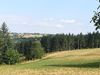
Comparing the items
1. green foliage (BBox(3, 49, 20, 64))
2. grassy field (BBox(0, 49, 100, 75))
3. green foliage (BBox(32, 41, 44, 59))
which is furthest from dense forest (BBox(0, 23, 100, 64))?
grassy field (BBox(0, 49, 100, 75))

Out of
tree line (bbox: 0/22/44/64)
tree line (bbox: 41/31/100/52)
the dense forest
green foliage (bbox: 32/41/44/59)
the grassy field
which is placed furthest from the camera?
tree line (bbox: 41/31/100/52)

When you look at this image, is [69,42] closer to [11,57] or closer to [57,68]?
[11,57]

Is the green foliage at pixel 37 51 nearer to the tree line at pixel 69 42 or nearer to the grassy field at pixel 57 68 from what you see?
the tree line at pixel 69 42

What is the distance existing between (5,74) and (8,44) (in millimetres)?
83531

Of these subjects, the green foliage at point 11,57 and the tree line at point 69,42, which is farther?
the tree line at point 69,42

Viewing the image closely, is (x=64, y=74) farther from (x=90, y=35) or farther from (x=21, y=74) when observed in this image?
(x=90, y=35)

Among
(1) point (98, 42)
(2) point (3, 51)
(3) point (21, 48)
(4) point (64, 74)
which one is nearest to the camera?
(4) point (64, 74)

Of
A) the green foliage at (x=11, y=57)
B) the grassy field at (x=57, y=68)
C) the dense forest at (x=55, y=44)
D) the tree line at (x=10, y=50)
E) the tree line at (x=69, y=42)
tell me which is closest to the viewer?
the grassy field at (x=57, y=68)

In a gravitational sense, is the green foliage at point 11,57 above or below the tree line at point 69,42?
below

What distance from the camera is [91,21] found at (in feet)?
149

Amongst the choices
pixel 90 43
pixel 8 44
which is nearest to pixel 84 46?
pixel 90 43

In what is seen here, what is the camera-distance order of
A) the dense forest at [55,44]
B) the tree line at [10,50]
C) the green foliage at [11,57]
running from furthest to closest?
the dense forest at [55,44]
the tree line at [10,50]
the green foliage at [11,57]

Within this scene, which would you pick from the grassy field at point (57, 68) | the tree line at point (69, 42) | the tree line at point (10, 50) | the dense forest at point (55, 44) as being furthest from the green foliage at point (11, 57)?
the tree line at point (69, 42)

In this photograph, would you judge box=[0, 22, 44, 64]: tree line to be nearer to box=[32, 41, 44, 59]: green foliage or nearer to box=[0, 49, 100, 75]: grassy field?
box=[32, 41, 44, 59]: green foliage
